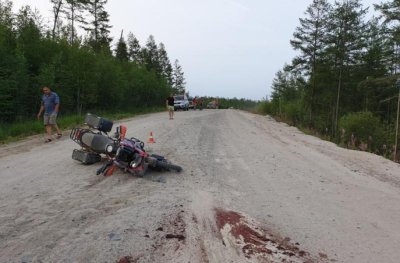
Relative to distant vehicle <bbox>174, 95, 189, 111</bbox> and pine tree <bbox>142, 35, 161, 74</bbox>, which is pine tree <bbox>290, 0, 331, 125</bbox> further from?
pine tree <bbox>142, 35, 161, 74</bbox>

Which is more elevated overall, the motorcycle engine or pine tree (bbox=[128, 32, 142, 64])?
pine tree (bbox=[128, 32, 142, 64])

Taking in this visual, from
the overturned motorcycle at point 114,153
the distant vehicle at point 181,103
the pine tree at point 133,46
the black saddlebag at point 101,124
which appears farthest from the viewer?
the pine tree at point 133,46

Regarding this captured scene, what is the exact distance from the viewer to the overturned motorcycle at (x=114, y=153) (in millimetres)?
8633

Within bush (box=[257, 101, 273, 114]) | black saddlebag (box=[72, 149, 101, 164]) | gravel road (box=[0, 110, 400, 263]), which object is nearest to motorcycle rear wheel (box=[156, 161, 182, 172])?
gravel road (box=[0, 110, 400, 263])

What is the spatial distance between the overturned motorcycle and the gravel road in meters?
0.22

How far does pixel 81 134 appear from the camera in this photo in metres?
9.99

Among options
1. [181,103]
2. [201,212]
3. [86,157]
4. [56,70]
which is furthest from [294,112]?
[201,212]

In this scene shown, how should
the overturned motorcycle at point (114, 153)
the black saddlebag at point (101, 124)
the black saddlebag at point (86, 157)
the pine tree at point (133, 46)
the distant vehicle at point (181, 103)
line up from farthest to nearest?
1. the pine tree at point (133, 46)
2. the distant vehicle at point (181, 103)
3. the black saddlebag at point (101, 124)
4. the black saddlebag at point (86, 157)
5. the overturned motorcycle at point (114, 153)

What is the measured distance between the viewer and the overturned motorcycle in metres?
8.63

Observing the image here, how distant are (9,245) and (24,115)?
18043 millimetres

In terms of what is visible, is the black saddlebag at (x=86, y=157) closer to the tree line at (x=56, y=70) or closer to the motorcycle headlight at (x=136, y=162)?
the motorcycle headlight at (x=136, y=162)

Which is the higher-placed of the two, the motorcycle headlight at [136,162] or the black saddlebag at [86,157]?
the motorcycle headlight at [136,162]

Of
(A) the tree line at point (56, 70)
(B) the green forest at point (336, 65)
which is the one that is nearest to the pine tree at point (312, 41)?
(B) the green forest at point (336, 65)

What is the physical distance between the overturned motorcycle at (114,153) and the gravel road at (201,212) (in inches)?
8.5
